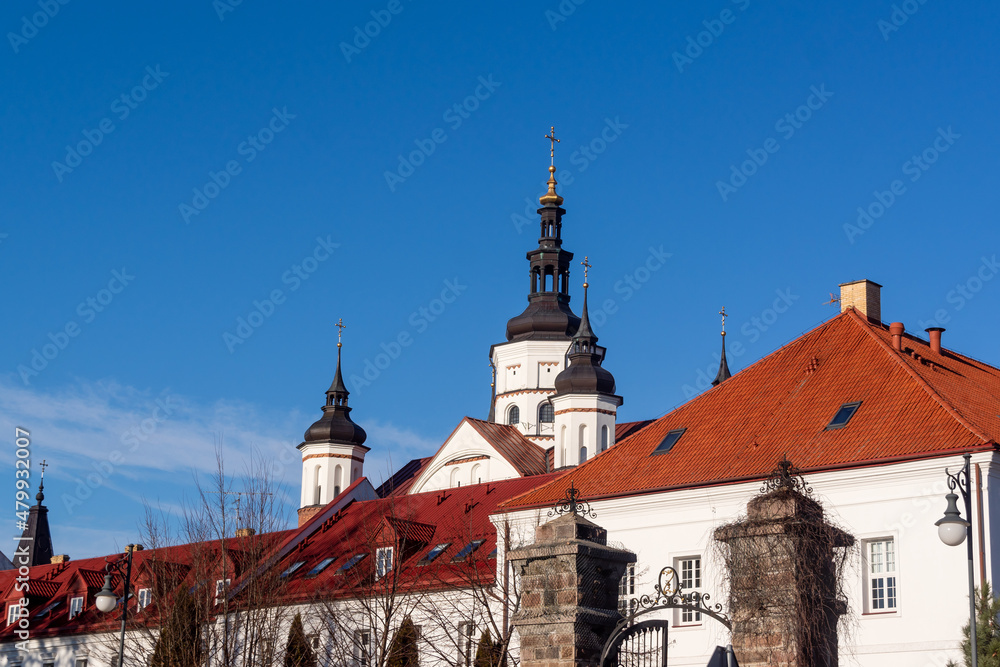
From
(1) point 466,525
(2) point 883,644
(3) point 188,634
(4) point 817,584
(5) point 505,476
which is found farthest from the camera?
(5) point 505,476

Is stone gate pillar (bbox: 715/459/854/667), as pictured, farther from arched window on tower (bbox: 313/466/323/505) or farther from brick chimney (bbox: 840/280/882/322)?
arched window on tower (bbox: 313/466/323/505)

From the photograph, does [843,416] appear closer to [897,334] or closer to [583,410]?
[897,334]

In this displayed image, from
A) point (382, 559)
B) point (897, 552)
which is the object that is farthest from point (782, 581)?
point (382, 559)

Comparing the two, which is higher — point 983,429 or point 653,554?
point 983,429

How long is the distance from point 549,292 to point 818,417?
40111 mm

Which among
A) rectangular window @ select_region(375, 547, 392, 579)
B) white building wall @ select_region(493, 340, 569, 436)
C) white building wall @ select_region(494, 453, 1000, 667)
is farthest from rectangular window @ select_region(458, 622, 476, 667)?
white building wall @ select_region(493, 340, 569, 436)

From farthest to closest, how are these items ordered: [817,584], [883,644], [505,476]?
[505,476] → [883,644] → [817,584]

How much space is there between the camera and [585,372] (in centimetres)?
6294

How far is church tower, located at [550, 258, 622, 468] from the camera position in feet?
203

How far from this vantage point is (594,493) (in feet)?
119

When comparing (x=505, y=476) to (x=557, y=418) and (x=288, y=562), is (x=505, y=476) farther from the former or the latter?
(x=288, y=562)

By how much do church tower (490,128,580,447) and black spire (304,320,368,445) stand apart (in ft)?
25.2

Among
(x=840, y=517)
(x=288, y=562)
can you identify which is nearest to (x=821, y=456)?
(x=840, y=517)

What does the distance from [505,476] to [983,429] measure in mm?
37112
